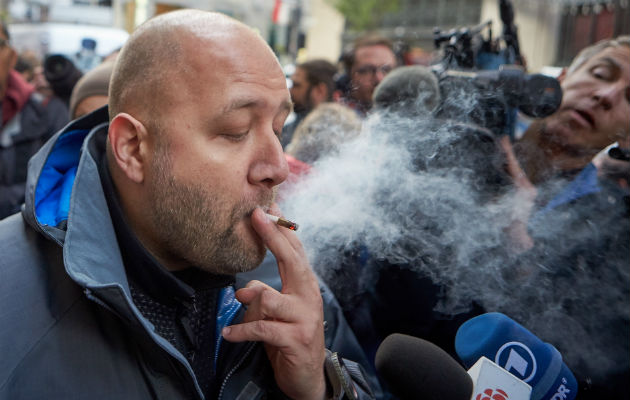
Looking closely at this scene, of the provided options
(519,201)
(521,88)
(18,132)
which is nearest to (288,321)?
(519,201)

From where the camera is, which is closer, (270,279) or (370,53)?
(270,279)

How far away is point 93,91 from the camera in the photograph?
10.5ft

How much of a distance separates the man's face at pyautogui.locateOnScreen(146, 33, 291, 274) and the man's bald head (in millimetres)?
22

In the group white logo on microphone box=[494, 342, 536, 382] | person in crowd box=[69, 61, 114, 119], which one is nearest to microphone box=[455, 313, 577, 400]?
white logo on microphone box=[494, 342, 536, 382]

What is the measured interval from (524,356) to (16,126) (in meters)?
3.98

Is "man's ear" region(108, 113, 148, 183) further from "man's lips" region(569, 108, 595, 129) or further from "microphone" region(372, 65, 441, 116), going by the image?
"man's lips" region(569, 108, 595, 129)

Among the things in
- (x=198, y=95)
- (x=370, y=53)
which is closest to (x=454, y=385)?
(x=198, y=95)

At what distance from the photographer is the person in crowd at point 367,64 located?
406 centimetres

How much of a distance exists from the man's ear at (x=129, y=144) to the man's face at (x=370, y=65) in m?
2.65

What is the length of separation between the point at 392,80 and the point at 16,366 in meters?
2.00

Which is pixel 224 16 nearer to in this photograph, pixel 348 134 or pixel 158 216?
pixel 158 216

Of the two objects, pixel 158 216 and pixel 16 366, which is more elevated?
pixel 158 216

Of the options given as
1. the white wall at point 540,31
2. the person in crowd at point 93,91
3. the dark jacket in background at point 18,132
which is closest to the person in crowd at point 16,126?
the dark jacket in background at point 18,132

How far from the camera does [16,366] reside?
127 cm
